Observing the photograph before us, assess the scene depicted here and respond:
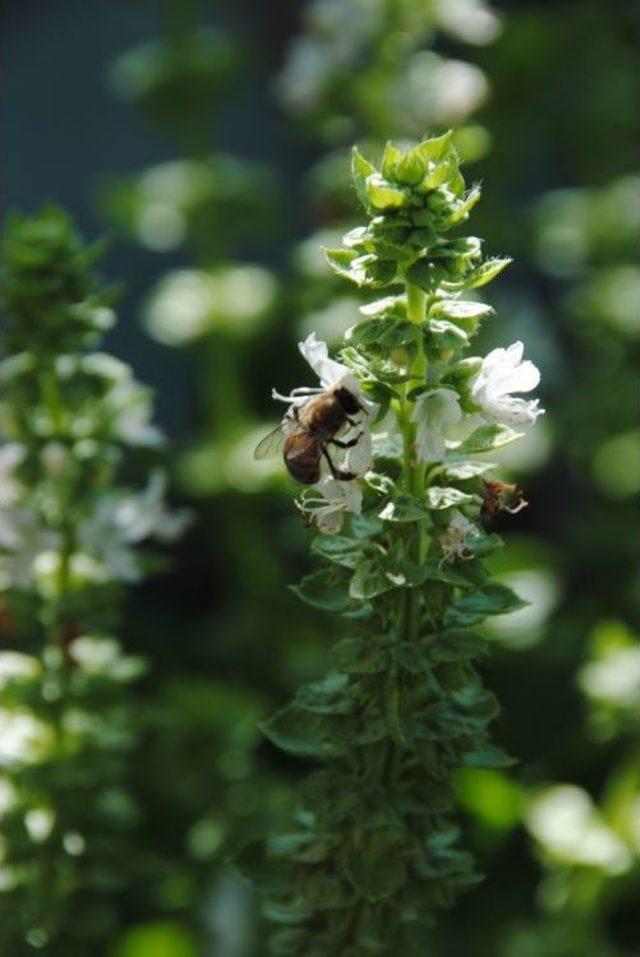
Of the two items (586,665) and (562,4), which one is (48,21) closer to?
(562,4)

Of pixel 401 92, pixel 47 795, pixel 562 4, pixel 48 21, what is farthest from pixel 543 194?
pixel 47 795

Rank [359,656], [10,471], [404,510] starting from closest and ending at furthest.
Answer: [404,510] → [359,656] → [10,471]

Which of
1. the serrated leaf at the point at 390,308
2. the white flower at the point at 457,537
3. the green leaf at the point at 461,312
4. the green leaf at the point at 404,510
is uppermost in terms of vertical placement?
the serrated leaf at the point at 390,308

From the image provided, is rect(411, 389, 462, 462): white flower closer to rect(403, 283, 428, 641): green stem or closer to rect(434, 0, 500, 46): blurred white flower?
rect(403, 283, 428, 641): green stem

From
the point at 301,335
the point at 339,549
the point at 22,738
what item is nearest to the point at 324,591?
the point at 339,549

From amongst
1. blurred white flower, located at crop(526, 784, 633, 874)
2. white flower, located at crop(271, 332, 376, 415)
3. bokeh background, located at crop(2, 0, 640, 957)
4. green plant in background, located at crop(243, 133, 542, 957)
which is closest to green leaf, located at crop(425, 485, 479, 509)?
green plant in background, located at crop(243, 133, 542, 957)

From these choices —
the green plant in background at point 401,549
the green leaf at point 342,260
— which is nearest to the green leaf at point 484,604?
the green plant in background at point 401,549

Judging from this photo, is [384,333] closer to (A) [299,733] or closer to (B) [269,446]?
(B) [269,446]

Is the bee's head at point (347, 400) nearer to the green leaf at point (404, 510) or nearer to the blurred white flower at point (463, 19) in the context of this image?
the green leaf at point (404, 510)

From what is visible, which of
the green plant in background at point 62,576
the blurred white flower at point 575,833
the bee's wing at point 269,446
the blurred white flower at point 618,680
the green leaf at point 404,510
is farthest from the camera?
the blurred white flower at point 618,680
